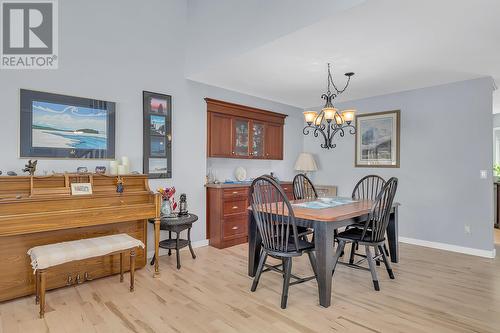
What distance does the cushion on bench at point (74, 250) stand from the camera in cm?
231

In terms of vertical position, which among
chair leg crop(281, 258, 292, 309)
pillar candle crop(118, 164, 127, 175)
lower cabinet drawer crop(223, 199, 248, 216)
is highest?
pillar candle crop(118, 164, 127, 175)

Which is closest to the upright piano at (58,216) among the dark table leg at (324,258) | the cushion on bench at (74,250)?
the cushion on bench at (74,250)

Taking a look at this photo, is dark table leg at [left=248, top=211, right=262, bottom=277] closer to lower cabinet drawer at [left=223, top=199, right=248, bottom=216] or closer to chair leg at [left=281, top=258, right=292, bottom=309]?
chair leg at [left=281, top=258, right=292, bottom=309]

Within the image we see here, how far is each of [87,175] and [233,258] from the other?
193 centimetres

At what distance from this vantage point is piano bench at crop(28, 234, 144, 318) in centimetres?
228

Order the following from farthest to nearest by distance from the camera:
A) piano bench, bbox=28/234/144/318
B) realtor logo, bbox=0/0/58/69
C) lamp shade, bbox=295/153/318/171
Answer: lamp shade, bbox=295/153/318/171 < realtor logo, bbox=0/0/58/69 < piano bench, bbox=28/234/144/318

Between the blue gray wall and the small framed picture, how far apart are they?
4227mm

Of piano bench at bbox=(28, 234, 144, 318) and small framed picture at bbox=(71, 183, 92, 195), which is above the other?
small framed picture at bbox=(71, 183, 92, 195)

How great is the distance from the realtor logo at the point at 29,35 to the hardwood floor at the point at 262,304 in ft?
7.24

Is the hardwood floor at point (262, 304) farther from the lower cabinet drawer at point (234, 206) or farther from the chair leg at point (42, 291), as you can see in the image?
the lower cabinet drawer at point (234, 206)

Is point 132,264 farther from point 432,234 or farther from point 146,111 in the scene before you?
point 432,234

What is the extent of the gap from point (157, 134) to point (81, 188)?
1.18 m

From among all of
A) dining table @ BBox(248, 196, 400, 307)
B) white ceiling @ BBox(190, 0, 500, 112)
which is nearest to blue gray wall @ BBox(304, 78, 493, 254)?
white ceiling @ BBox(190, 0, 500, 112)

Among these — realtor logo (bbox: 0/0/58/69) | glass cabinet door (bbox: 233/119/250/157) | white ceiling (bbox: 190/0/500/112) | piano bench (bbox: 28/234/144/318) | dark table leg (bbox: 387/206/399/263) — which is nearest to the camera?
piano bench (bbox: 28/234/144/318)
